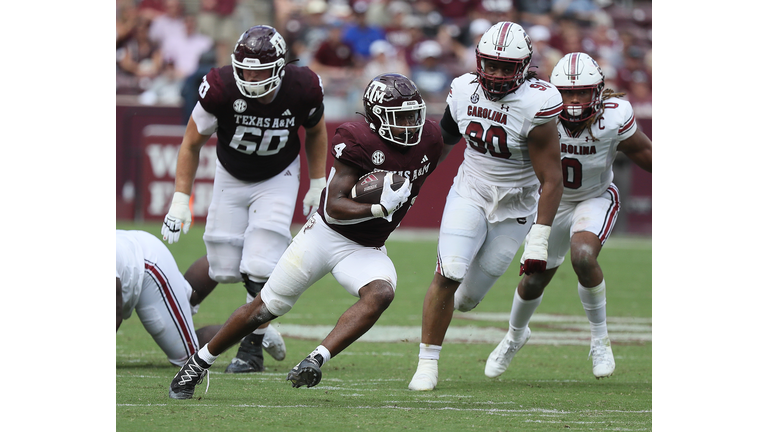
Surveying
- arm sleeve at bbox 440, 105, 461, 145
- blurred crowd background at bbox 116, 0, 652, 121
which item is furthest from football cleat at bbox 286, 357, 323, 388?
blurred crowd background at bbox 116, 0, 652, 121

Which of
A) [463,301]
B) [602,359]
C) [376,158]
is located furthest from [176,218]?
[602,359]

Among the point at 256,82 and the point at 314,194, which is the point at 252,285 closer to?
the point at 314,194

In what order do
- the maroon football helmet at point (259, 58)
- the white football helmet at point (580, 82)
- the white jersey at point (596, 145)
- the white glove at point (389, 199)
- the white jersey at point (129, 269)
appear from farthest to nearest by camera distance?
the white jersey at point (596, 145) → the white football helmet at point (580, 82) → the maroon football helmet at point (259, 58) → the white jersey at point (129, 269) → the white glove at point (389, 199)

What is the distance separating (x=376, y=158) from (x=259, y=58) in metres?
1.00

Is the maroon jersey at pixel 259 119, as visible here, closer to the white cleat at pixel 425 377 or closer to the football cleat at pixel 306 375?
the white cleat at pixel 425 377

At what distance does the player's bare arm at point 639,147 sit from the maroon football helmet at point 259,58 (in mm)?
1832

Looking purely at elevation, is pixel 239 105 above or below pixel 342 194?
above

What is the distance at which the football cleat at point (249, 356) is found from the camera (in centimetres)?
Result: 480

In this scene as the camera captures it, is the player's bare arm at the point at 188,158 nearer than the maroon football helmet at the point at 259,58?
No

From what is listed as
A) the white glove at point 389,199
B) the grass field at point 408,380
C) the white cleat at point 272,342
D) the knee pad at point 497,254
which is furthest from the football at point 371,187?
the white cleat at point 272,342

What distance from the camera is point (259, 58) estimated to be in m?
4.58

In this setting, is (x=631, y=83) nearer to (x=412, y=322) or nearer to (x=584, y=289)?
(x=412, y=322)

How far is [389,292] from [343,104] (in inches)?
341

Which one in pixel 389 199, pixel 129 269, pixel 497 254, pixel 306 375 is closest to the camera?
pixel 306 375
